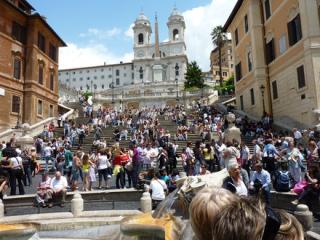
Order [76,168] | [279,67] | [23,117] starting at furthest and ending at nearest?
1. [23,117]
2. [279,67]
3. [76,168]

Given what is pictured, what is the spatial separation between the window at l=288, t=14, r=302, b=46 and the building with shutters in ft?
81.5

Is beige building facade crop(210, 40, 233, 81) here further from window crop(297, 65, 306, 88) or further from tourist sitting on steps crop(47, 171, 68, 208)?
tourist sitting on steps crop(47, 171, 68, 208)

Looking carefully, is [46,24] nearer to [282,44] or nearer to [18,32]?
[18,32]

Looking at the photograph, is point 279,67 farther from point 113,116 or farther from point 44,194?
point 44,194

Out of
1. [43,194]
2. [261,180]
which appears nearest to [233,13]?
[261,180]

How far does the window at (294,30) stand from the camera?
79.5ft

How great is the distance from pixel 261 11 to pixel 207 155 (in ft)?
66.4

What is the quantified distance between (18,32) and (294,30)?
2611cm

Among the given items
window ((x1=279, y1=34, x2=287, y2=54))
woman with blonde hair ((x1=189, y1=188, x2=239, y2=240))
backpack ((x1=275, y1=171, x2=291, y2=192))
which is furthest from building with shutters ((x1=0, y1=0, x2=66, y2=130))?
woman with blonde hair ((x1=189, y1=188, x2=239, y2=240))

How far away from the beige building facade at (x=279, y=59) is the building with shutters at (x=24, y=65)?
69.7ft

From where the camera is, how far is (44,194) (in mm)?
11773

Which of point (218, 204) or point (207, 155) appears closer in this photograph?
point (218, 204)

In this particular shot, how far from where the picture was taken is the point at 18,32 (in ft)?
114

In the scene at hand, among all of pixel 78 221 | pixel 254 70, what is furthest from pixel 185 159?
pixel 254 70
